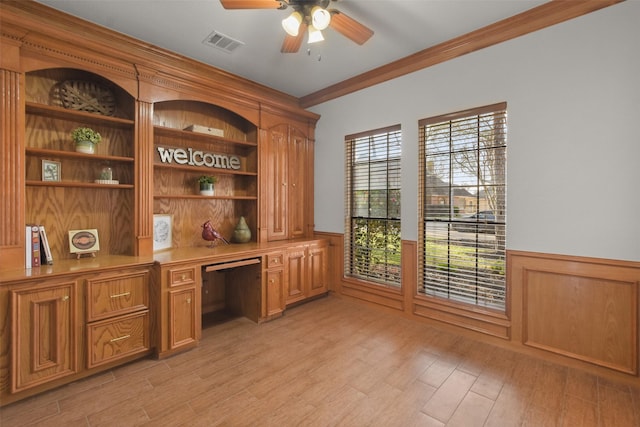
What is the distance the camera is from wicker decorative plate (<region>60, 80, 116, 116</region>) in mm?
2541

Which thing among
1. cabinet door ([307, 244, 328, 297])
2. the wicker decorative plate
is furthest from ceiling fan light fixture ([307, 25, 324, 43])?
cabinet door ([307, 244, 328, 297])

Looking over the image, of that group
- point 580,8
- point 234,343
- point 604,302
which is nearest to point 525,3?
point 580,8

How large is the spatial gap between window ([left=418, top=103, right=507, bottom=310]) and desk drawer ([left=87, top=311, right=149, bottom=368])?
2801 millimetres

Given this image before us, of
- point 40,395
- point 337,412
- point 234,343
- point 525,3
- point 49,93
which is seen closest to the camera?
point 337,412

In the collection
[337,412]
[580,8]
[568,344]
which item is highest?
[580,8]

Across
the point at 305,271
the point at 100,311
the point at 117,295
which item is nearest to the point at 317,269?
the point at 305,271

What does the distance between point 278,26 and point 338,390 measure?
10.2ft

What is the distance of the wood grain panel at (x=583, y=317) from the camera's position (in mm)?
2172

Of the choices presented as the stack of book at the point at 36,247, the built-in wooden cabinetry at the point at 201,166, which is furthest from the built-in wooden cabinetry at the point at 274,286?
the stack of book at the point at 36,247

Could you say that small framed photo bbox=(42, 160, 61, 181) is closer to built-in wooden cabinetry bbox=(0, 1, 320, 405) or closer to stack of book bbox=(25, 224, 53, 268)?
built-in wooden cabinetry bbox=(0, 1, 320, 405)

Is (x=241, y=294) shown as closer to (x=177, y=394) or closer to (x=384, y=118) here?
(x=177, y=394)

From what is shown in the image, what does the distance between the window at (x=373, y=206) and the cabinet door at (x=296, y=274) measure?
0.66 metres

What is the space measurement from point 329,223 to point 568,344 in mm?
2789

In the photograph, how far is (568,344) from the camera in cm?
239
